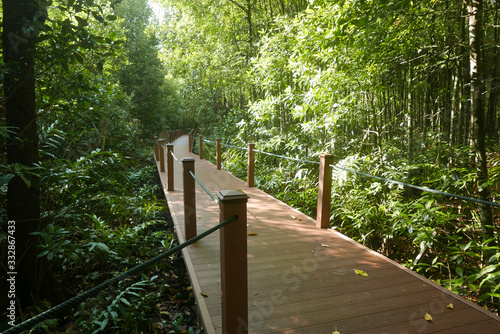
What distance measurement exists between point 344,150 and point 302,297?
4.15 m

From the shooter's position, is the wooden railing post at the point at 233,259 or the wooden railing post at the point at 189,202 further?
the wooden railing post at the point at 189,202

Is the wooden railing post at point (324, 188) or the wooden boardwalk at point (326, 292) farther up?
the wooden railing post at point (324, 188)

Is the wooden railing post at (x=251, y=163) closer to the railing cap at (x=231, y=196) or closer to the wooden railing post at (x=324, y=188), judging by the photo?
the wooden railing post at (x=324, y=188)

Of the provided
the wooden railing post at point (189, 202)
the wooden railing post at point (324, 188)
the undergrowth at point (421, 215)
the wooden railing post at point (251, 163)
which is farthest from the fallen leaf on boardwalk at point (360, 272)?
the wooden railing post at point (251, 163)

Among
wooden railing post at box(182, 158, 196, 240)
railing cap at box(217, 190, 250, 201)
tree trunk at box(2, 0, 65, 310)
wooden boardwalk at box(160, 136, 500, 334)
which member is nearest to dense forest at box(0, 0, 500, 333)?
tree trunk at box(2, 0, 65, 310)

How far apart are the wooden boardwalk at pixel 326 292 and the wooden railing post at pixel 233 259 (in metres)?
0.25

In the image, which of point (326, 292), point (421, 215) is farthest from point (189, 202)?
point (421, 215)

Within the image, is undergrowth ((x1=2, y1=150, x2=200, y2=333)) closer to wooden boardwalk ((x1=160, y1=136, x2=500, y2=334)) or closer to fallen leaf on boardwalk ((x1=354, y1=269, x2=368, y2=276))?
wooden boardwalk ((x1=160, y1=136, x2=500, y2=334))

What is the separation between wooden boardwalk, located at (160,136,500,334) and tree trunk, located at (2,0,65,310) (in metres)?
1.35

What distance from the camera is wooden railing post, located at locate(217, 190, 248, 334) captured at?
1842 millimetres

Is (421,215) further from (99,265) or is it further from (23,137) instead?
(23,137)

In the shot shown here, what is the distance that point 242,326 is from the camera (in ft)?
6.27

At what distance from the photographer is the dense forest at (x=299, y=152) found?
2469 mm

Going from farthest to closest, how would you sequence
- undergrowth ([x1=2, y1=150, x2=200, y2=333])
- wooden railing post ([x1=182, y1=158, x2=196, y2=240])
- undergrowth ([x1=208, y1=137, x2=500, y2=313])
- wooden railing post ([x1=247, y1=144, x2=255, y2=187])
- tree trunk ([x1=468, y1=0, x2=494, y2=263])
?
wooden railing post ([x1=247, y1=144, x2=255, y2=187]) < wooden railing post ([x1=182, y1=158, x2=196, y2=240]) < undergrowth ([x1=208, y1=137, x2=500, y2=313]) < tree trunk ([x1=468, y1=0, x2=494, y2=263]) < undergrowth ([x1=2, y1=150, x2=200, y2=333])
